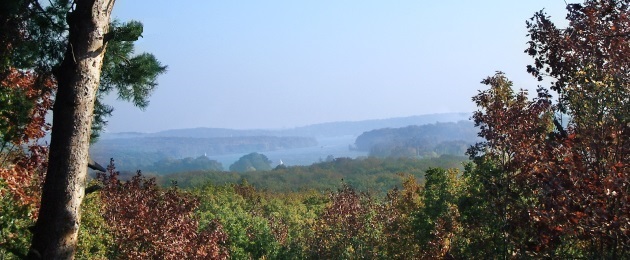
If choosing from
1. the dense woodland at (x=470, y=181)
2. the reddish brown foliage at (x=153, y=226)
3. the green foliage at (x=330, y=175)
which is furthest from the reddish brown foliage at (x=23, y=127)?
the green foliage at (x=330, y=175)

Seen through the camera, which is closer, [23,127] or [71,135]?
[71,135]

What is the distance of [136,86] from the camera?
29.9ft

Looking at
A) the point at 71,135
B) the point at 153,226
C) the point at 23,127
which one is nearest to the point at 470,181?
the point at 153,226

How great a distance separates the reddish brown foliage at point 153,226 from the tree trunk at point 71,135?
19.7ft

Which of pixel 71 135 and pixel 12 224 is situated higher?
pixel 71 135

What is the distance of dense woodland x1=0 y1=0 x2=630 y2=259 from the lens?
211 inches

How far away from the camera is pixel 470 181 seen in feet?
48.8

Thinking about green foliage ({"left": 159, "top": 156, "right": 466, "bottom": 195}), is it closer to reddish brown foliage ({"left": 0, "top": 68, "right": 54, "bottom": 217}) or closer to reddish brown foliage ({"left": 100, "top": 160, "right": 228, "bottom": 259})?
reddish brown foliage ({"left": 100, "top": 160, "right": 228, "bottom": 259})

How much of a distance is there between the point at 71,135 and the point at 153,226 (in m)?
6.59

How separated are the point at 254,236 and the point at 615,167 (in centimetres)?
2028

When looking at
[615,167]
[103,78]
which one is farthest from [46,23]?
[615,167]

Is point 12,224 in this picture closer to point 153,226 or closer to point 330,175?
point 153,226

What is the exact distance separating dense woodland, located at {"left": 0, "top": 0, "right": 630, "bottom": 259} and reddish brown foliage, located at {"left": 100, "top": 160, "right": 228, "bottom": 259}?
1.1 inches

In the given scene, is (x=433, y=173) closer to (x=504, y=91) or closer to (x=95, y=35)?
(x=504, y=91)
